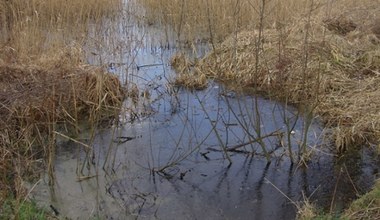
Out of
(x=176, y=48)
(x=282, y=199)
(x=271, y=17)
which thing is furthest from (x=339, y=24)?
(x=282, y=199)

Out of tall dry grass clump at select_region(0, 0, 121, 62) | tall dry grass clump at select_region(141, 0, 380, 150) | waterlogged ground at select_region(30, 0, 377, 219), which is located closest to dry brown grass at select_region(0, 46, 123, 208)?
waterlogged ground at select_region(30, 0, 377, 219)

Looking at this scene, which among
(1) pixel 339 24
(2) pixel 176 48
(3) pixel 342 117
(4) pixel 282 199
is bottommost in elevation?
(4) pixel 282 199

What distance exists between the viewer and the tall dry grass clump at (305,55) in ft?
15.6

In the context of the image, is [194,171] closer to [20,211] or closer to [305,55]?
[20,211]

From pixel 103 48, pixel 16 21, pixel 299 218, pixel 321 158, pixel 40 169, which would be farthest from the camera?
pixel 16 21

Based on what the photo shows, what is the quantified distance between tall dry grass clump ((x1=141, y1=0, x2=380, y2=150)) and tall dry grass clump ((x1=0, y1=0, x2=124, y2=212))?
1.29 m

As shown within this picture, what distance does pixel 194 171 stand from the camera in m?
4.07

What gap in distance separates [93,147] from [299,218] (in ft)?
7.00

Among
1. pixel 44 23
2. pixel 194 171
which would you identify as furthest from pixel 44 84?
pixel 44 23

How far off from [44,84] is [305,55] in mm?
2743

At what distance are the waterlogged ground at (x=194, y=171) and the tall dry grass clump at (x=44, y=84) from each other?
0.69ft

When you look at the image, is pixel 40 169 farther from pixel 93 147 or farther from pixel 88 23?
pixel 88 23

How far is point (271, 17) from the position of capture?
26.1 ft

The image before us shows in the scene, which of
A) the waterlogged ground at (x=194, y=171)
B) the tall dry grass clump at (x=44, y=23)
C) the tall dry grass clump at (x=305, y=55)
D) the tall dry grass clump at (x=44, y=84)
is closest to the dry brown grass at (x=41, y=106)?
the tall dry grass clump at (x=44, y=84)
